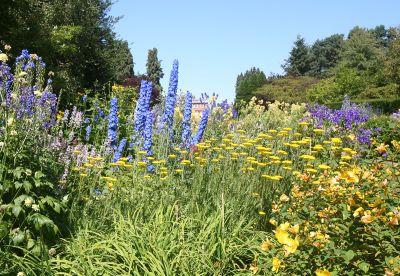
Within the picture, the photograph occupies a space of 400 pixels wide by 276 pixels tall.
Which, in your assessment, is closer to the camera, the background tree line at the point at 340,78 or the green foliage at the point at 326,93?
the background tree line at the point at 340,78

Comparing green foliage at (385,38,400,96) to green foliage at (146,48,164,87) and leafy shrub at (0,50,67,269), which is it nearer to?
leafy shrub at (0,50,67,269)

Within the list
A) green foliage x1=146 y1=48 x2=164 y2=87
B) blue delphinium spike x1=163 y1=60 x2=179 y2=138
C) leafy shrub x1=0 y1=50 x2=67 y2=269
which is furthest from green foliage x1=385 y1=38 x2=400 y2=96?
green foliage x1=146 y1=48 x2=164 y2=87

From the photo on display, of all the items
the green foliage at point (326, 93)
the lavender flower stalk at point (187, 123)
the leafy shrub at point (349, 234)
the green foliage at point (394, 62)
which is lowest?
the leafy shrub at point (349, 234)

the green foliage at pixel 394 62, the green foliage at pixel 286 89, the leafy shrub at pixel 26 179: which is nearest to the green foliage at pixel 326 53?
the green foliage at pixel 286 89

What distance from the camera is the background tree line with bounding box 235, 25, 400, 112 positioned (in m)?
26.9

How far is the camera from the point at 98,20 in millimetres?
20875

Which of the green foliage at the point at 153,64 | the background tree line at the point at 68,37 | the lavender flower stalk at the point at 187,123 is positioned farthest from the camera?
the green foliage at the point at 153,64

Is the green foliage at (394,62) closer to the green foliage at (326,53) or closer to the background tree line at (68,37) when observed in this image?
the background tree line at (68,37)

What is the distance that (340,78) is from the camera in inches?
1446

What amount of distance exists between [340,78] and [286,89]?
5.11 metres

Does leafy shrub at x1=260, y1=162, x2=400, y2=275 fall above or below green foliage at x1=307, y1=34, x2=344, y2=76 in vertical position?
below

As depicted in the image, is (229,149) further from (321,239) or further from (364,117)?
(364,117)

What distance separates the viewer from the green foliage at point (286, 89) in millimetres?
39316

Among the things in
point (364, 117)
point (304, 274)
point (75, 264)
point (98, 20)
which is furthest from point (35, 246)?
point (98, 20)
